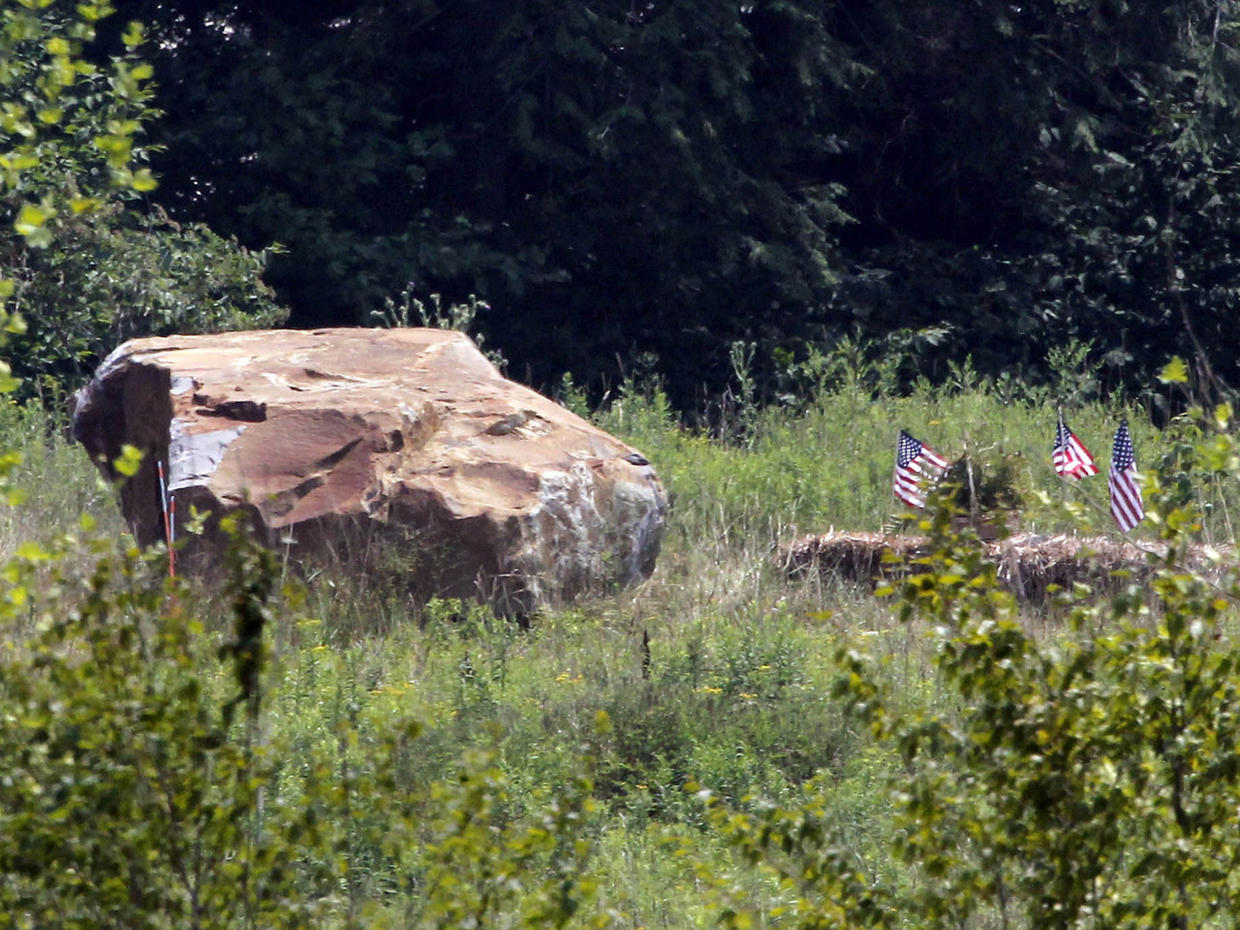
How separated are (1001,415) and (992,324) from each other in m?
5.06

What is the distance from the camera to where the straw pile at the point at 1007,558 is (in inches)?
294

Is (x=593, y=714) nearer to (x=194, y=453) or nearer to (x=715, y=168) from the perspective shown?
(x=194, y=453)

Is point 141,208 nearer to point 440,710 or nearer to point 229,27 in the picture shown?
point 229,27

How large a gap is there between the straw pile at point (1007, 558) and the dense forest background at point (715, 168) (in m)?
7.33

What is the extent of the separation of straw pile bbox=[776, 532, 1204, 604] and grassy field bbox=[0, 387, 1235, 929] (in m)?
0.23

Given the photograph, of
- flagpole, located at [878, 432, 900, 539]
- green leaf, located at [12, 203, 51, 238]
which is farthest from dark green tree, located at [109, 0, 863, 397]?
green leaf, located at [12, 203, 51, 238]

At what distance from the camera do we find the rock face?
7.09 meters

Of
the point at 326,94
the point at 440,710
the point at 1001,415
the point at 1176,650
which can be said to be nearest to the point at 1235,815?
the point at 1176,650

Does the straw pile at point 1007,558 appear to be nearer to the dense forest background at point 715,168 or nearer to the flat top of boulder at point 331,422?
the flat top of boulder at point 331,422

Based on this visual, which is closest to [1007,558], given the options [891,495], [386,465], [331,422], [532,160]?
[891,495]

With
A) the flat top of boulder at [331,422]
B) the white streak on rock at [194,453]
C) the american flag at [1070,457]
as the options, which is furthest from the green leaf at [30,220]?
the american flag at [1070,457]

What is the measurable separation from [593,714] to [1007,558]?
267cm

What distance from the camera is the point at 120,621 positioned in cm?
264

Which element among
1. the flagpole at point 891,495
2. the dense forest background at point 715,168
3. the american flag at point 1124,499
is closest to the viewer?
the american flag at point 1124,499
